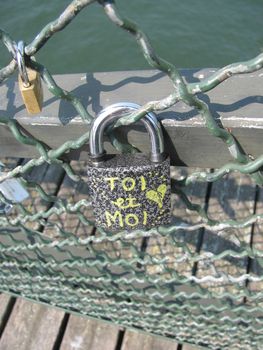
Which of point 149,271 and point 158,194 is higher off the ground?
point 149,271

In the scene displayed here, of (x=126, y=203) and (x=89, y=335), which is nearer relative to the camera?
(x=126, y=203)

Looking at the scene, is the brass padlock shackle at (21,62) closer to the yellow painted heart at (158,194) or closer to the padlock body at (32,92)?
the padlock body at (32,92)

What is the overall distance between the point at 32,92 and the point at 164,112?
0.28 meters

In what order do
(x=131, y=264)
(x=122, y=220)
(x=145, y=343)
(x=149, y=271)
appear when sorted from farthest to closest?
(x=149, y=271), (x=145, y=343), (x=131, y=264), (x=122, y=220)

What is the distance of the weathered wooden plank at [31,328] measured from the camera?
2.62 meters

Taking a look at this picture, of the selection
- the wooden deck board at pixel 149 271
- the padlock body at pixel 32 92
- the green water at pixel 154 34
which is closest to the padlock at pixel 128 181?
the padlock body at pixel 32 92

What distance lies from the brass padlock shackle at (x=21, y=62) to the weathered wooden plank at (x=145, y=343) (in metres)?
1.78

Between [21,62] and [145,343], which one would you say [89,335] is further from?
[21,62]

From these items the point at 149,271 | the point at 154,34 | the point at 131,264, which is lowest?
the point at 131,264

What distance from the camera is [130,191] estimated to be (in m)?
1.23

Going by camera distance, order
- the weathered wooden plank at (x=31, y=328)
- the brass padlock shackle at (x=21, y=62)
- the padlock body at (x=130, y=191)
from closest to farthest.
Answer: the brass padlock shackle at (x=21, y=62) < the padlock body at (x=130, y=191) < the weathered wooden plank at (x=31, y=328)

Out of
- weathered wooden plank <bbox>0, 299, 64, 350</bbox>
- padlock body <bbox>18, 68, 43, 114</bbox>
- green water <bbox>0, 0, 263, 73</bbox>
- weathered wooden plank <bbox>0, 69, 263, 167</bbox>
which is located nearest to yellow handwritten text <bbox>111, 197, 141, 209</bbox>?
weathered wooden plank <bbox>0, 69, 263, 167</bbox>

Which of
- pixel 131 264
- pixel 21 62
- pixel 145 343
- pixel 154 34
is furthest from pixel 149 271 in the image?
pixel 154 34

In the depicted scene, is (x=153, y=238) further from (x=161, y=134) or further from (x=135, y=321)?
(x=161, y=134)
